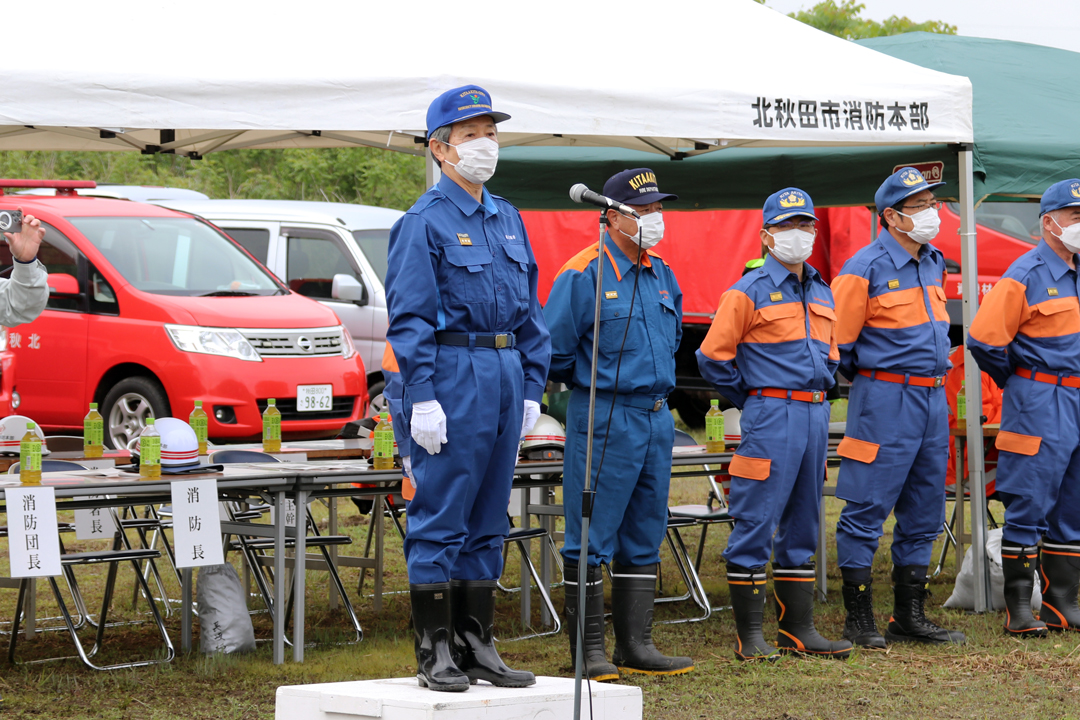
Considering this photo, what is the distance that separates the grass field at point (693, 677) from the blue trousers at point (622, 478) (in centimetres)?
57

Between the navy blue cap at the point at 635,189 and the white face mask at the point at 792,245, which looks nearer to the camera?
the navy blue cap at the point at 635,189

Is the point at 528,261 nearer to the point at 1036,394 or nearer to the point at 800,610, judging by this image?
the point at 800,610

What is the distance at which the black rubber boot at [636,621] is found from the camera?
222 inches

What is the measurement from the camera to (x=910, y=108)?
6844 millimetres

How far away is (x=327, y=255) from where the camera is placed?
13.1m

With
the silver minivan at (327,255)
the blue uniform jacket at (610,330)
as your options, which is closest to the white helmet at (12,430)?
the blue uniform jacket at (610,330)

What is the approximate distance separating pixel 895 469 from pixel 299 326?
5.59m

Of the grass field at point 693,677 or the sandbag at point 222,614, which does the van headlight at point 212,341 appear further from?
the sandbag at point 222,614

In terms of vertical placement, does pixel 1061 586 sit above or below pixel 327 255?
below

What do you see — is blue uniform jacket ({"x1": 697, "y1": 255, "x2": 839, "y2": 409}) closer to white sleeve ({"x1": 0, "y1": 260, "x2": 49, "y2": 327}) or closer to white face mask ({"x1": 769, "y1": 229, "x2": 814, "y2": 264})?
white face mask ({"x1": 769, "y1": 229, "x2": 814, "y2": 264})

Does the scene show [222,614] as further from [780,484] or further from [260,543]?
[780,484]

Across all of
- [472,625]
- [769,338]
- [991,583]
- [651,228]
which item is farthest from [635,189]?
[991,583]

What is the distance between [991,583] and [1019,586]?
590mm

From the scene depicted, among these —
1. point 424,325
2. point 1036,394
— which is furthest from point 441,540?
point 1036,394
